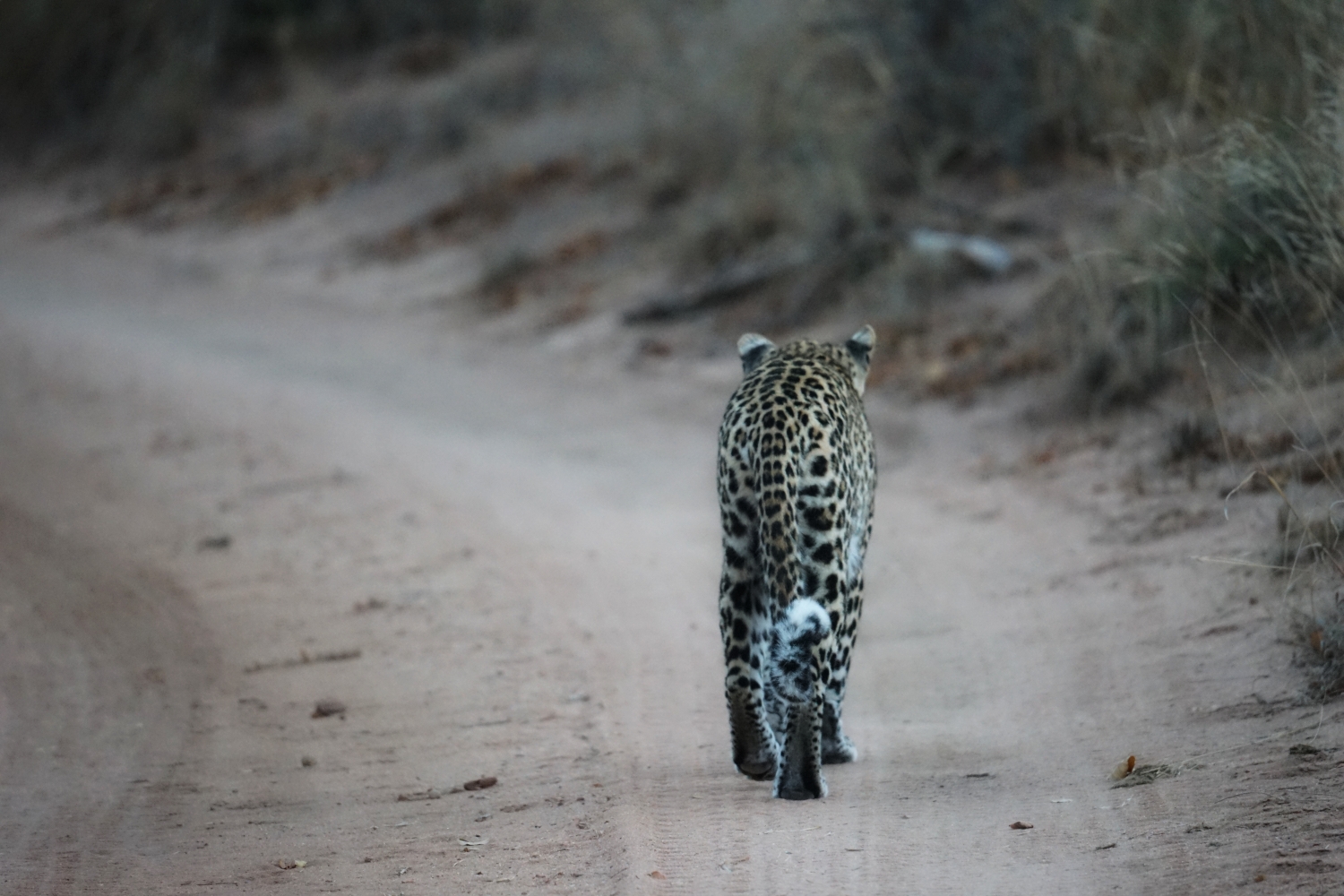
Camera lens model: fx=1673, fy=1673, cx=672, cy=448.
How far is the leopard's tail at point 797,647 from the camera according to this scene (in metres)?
5.45

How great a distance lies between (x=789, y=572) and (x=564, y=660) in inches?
94.6

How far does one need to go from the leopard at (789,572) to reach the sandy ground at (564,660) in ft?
0.73

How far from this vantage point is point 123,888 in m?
4.98

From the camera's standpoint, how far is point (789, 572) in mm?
5539

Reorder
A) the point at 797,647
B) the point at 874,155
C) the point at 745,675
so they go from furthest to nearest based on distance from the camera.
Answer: the point at 874,155 → the point at 745,675 → the point at 797,647

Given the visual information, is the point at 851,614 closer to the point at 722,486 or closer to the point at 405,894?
the point at 722,486

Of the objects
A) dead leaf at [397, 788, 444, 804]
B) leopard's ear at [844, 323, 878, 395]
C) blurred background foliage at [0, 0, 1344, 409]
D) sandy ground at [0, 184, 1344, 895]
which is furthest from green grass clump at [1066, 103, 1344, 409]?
dead leaf at [397, 788, 444, 804]

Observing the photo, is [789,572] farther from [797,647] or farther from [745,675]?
[745,675]

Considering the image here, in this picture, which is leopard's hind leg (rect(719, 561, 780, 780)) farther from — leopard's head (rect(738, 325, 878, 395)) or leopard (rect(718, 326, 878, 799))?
leopard's head (rect(738, 325, 878, 395))

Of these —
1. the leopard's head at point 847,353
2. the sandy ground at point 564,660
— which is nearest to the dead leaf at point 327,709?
the sandy ground at point 564,660

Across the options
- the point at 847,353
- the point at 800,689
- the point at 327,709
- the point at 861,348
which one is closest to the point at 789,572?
the point at 800,689

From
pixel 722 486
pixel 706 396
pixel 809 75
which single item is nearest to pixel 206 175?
pixel 809 75

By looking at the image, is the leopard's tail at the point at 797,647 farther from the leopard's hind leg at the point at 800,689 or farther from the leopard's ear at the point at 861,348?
the leopard's ear at the point at 861,348

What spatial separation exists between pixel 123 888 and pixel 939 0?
1220cm
